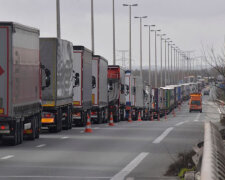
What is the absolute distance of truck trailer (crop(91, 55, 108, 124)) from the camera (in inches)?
1820

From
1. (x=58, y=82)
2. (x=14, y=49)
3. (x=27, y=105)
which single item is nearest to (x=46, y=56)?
(x=58, y=82)

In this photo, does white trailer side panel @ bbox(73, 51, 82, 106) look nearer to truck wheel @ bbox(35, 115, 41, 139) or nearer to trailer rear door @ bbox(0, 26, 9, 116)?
truck wheel @ bbox(35, 115, 41, 139)

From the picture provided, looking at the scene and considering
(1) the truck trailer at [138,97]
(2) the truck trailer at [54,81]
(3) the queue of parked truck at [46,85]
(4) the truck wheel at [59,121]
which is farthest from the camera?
(1) the truck trailer at [138,97]

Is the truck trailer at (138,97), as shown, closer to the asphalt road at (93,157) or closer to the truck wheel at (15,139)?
the asphalt road at (93,157)

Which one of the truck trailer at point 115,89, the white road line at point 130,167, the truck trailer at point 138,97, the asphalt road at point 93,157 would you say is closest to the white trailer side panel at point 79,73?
the asphalt road at point 93,157

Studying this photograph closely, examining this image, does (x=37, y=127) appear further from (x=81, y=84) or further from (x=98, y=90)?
(x=98, y=90)

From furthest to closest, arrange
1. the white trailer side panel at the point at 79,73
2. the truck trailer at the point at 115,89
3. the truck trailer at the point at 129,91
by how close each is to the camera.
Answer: the truck trailer at the point at 129,91 → the truck trailer at the point at 115,89 → the white trailer side panel at the point at 79,73

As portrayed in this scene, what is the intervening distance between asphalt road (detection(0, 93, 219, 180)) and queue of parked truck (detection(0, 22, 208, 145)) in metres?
1.01

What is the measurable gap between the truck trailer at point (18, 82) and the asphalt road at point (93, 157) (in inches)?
22.4

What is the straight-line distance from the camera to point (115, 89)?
56.6 metres

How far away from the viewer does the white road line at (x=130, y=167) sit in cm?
1622

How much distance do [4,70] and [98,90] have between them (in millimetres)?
22551

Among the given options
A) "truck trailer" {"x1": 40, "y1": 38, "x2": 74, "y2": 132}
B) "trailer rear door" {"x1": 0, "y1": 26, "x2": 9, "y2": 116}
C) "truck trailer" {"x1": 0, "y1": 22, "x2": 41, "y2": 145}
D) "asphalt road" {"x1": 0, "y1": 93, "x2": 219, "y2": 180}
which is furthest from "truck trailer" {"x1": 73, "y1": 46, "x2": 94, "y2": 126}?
"trailer rear door" {"x1": 0, "y1": 26, "x2": 9, "y2": 116}

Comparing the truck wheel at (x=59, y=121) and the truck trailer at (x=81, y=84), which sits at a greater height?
the truck trailer at (x=81, y=84)
